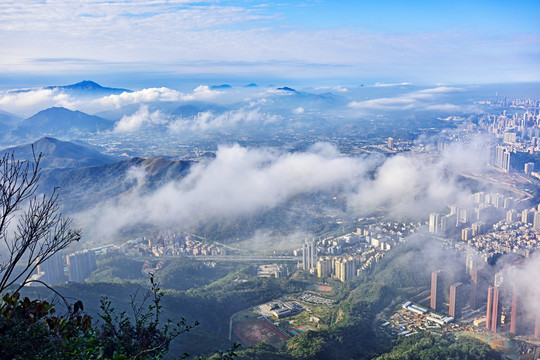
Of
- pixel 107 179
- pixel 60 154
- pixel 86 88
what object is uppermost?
pixel 86 88

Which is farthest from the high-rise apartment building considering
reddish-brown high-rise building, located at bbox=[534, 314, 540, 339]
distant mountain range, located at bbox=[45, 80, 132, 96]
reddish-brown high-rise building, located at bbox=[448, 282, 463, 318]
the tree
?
distant mountain range, located at bbox=[45, 80, 132, 96]

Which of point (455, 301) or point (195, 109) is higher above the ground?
point (195, 109)

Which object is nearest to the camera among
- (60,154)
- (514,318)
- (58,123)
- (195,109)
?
(514,318)

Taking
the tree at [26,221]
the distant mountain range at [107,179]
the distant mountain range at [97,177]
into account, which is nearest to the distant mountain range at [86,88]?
the distant mountain range at [97,177]

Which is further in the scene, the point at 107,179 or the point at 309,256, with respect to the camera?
the point at 107,179

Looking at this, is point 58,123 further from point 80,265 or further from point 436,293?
point 436,293

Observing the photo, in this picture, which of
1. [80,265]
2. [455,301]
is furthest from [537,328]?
[80,265]
